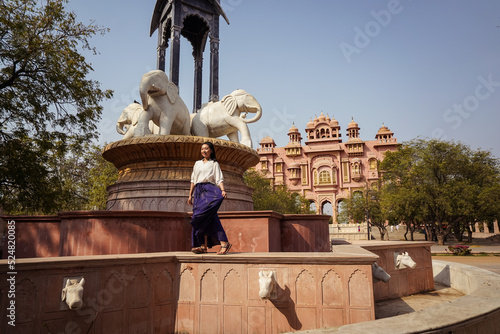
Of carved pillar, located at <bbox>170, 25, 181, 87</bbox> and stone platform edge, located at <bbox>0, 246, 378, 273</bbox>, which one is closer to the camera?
stone platform edge, located at <bbox>0, 246, 378, 273</bbox>

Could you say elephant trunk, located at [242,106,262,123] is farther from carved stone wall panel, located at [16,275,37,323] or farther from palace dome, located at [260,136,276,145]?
palace dome, located at [260,136,276,145]

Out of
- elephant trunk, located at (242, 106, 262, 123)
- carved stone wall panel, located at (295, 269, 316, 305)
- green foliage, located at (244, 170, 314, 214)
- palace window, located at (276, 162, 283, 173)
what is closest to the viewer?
carved stone wall panel, located at (295, 269, 316, 305)

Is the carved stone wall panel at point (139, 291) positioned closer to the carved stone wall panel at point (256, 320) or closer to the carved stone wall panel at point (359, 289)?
the carved stone wall panel at point (256, 320)

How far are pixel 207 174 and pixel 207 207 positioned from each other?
1.39 feet

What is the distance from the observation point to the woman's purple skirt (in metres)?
3.85

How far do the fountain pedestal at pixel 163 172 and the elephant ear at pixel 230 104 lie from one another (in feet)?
4.53

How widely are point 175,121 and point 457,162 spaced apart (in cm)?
2776

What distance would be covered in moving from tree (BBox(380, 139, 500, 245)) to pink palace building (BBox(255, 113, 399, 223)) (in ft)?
64.9

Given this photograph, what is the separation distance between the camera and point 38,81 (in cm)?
936

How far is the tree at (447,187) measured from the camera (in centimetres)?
2591

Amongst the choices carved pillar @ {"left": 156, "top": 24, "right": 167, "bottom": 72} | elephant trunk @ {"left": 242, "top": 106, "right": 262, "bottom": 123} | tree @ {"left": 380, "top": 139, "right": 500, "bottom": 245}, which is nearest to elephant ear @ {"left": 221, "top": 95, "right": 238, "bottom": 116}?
elephant trunk @ {"left": 242, "top": 106, "right": 262, "bottom": 123}

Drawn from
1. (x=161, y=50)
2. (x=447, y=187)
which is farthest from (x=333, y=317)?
(x=447, y=187)

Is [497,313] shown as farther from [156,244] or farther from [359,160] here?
[359,160]

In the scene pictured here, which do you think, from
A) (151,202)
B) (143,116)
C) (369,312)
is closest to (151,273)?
(369,312)
